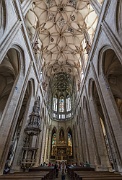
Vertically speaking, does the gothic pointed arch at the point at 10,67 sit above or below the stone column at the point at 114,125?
above

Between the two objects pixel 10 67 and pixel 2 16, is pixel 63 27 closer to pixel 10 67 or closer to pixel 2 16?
pixel 10 67

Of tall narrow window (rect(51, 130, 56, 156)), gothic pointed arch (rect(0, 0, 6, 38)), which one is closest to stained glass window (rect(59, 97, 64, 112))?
tall narrow window (rect(51, 130, 56, 156))

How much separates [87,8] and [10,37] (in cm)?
1058

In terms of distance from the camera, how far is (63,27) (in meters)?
15.9

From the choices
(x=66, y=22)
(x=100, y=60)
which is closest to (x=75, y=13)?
(x=66, y=22)

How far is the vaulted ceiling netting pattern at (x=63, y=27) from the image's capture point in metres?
13.2

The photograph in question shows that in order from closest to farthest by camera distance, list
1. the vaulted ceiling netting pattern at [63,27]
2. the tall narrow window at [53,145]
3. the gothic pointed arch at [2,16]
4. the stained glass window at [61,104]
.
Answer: the gothic pointed arch at [2,16]
the vaulted ceiling netting pattern at [63,27]
the tall narrow window at [53,145]
the stained glass window at [61,104]

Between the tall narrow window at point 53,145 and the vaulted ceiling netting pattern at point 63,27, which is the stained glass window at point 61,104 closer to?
the tall narrow window at point 53,145

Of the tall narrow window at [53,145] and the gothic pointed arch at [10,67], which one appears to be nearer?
the gothic pointed arch at [10,67]

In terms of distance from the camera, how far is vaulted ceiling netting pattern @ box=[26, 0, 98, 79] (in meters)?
13.2

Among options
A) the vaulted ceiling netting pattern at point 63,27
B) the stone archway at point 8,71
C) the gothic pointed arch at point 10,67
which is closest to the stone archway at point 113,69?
the vaulted ceiling netting pattern at point 63,27

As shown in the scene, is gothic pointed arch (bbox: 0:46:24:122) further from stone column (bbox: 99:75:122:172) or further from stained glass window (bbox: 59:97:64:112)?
stained glass window (bbox: 59:97:64:112)

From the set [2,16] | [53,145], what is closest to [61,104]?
[53,145]

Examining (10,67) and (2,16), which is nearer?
(2,16)
